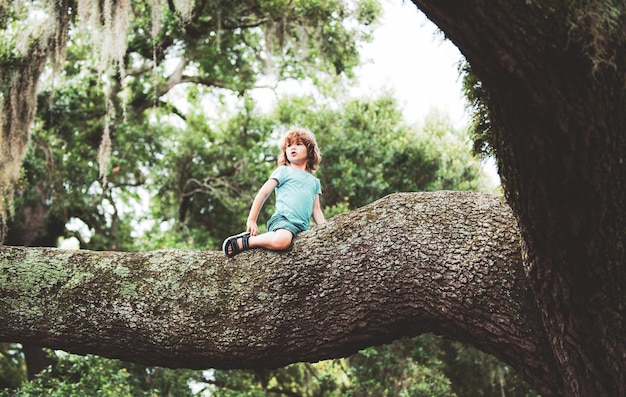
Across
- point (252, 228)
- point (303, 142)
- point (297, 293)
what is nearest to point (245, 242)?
point (252, 228)

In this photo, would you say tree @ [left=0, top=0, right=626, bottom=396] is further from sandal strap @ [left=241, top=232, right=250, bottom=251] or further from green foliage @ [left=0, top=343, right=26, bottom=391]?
green foliage @ [left=0, top=343, right=26, bottom=391]

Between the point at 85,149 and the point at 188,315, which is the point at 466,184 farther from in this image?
the point at 188,315

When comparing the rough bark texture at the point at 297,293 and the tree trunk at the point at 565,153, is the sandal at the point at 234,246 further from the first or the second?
the tree trunk at the point at 565,153

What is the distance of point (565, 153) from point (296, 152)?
2397mm

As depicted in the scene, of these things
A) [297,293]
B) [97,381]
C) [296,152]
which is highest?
[296,152]

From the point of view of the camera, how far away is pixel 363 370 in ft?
34.6

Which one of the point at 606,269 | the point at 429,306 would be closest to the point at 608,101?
the point at 606,269

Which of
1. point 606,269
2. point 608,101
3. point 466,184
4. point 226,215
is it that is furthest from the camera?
point 226,215

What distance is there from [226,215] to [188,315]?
8357 mm

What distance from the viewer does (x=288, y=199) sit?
4.26 m

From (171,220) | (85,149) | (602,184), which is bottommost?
(602,184)

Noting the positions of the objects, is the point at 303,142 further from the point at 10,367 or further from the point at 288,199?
the point at 10,367

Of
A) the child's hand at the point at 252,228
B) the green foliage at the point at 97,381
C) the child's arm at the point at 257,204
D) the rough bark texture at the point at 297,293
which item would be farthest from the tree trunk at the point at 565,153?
the green foliage at the point at 97,381

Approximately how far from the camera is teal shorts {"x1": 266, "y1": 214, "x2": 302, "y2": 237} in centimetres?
384
